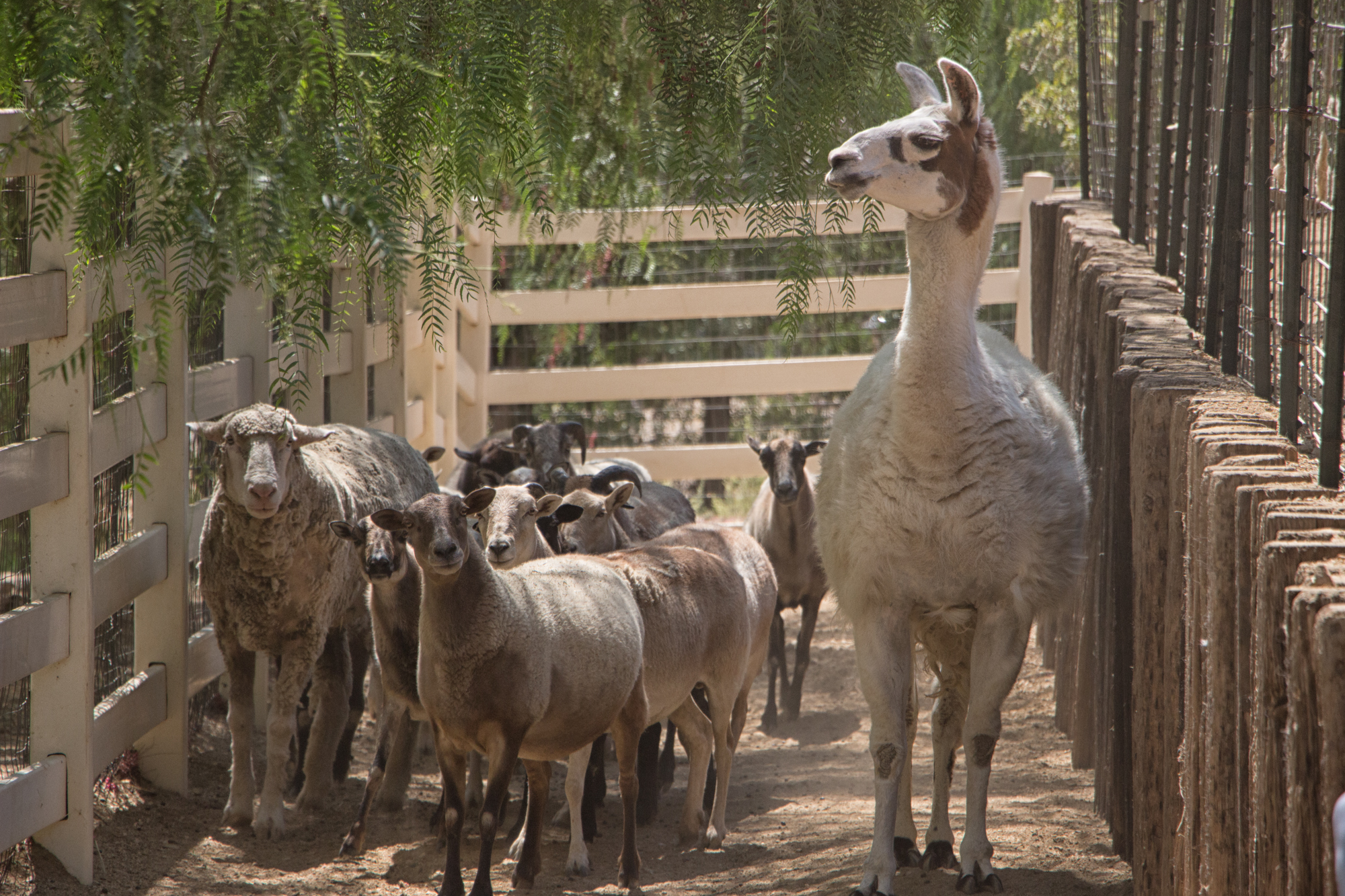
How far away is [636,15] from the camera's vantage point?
4105 millimetres

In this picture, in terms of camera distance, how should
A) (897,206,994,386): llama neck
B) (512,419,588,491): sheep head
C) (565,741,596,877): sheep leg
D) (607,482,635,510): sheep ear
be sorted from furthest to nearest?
(512,419,588,491): sheep head, (607,482,635,510): sheep ear, (565,741,596,877): sheep leg, (897,206,994,386): llama neck

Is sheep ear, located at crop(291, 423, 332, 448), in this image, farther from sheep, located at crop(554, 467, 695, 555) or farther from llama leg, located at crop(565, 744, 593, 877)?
llama leg, located at crop(565, 744, 593, 877)

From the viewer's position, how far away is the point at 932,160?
426 centimetres

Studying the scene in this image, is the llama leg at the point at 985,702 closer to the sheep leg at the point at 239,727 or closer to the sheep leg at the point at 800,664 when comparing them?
the sheep leg at the point at 239,727

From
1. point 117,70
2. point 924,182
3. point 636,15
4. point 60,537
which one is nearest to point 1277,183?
point 924,182

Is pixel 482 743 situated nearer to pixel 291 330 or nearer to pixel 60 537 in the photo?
pixel 60 537

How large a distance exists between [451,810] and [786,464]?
12.9ft

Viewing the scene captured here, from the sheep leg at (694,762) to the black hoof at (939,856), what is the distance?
1.11m

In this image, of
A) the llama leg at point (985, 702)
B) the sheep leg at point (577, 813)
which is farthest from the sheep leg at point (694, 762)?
the llama leg at point (985, 702)

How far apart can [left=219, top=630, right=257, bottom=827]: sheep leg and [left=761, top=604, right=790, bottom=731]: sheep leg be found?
9.44 ft

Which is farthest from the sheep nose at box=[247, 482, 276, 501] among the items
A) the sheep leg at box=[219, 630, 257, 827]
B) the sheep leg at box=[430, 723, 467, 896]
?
the sheep leg at box=[430, 723, 467, 896]

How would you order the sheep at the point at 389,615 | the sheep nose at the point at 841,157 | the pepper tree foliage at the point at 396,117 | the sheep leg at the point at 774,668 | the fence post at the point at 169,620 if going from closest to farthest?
the pepper tree foliage at the point at 396,117 → the sheep nose at the point at 841,157 → the sheep at the point at 389,615 → the fence post at the point at 169,620 → the sheep leg at the point at 774,668

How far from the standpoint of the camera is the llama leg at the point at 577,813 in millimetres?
5082

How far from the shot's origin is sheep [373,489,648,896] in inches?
180
